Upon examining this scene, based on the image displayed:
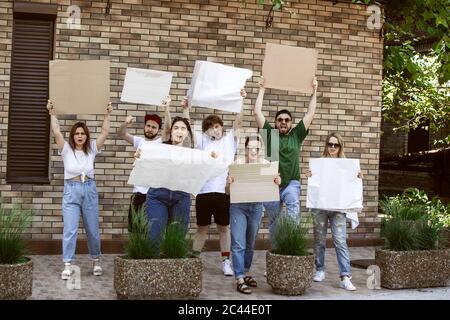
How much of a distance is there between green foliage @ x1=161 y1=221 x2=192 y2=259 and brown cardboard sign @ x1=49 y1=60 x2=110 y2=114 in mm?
1525

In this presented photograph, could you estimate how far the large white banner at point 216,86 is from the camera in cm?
695

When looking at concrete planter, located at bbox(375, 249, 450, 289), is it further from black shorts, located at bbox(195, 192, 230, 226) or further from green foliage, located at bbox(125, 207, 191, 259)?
green foliage, located at bbox(125, 207, 191, 259)

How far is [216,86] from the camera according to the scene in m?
6.99

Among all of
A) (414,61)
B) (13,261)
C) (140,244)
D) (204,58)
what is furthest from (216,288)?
(414,61)

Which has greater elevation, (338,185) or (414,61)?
(414,61)

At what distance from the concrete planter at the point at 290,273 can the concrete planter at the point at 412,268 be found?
3.30ft

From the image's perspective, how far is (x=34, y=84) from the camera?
8805mm

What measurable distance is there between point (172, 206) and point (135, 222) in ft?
2.49

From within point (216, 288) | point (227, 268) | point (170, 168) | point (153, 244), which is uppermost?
point (170, 168)

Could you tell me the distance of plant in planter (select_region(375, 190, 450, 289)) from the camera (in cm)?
705

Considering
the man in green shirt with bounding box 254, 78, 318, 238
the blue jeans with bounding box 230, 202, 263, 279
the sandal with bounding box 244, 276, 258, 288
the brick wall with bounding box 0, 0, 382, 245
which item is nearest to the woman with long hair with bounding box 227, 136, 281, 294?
the blue jeans with bounding box 230, 202, 263, 279

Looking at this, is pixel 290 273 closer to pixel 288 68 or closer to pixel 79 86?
pixel 288 68

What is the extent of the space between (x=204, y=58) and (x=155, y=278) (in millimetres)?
4150
